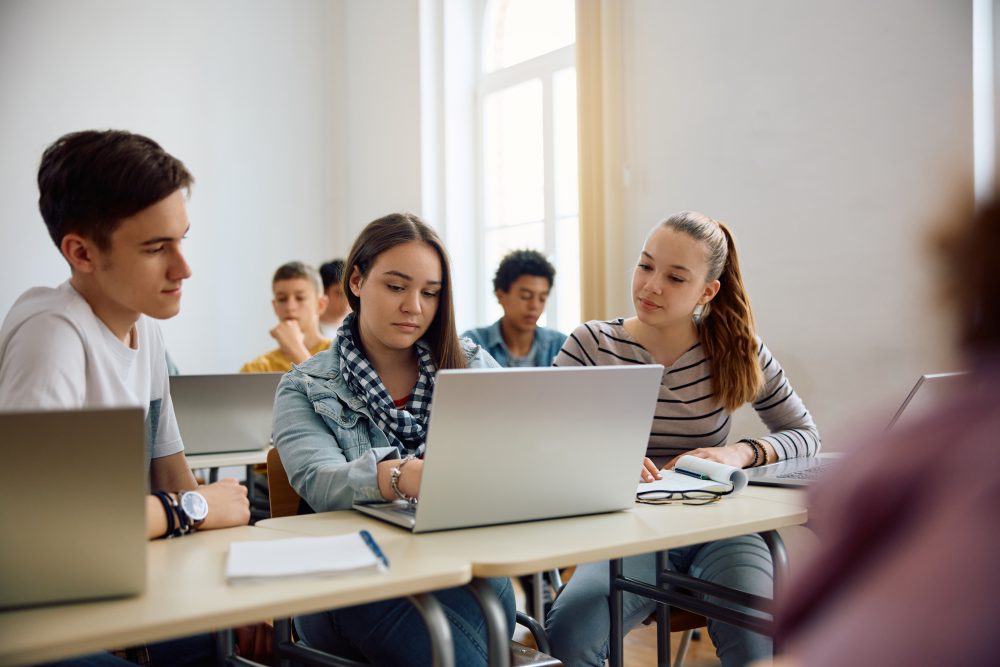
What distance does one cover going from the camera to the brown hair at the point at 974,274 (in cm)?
52

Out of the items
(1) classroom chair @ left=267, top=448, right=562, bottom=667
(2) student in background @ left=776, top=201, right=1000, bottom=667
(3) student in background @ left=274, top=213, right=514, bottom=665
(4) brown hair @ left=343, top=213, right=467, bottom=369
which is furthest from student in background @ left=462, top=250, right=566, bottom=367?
(2) student in background @ left=776, top=201, right=1000, bottom=667

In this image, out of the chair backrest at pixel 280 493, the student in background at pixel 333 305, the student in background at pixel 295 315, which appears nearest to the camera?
the chair backrest at pixel 280 493

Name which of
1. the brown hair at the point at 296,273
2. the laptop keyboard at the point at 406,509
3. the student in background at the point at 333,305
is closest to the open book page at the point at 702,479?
the laptop keyboard at the point at 406,509

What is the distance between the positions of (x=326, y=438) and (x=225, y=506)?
253 millimetres

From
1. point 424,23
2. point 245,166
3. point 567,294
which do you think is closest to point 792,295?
point 567,294

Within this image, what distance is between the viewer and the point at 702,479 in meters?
1.69

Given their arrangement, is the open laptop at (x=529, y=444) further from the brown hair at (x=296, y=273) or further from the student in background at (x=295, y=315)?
the brown hair at (x=296, y=273)

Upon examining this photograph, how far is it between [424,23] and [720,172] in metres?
2.45

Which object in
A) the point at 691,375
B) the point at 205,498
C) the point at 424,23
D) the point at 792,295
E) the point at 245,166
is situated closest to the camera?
the point at 205,498

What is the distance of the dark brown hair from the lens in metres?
1.28

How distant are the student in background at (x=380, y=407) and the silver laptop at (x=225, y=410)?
1052 mm

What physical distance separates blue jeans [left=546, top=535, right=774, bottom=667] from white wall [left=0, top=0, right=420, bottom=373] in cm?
372

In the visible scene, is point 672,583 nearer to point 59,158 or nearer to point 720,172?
point 59,158

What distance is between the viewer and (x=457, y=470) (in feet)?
4.02
